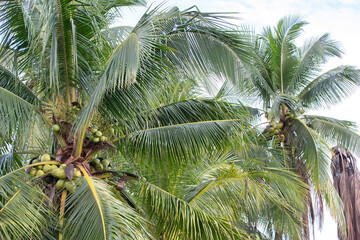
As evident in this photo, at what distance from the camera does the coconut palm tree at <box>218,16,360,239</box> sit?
39.2ft

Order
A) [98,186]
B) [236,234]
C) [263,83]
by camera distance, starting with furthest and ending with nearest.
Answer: [263,83], [236,234], [98,186]

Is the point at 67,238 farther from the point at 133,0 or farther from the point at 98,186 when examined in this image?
the point at 133,0

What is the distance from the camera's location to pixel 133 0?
7.94m

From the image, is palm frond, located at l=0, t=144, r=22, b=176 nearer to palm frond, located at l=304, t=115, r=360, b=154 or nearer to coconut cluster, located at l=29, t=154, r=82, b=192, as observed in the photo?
coconut cluster, located at l=29, t=154, r=82, b=192

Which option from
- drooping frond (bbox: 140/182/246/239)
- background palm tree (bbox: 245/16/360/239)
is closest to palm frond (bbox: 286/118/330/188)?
background palm tree (bbox: 245/16/360/239)

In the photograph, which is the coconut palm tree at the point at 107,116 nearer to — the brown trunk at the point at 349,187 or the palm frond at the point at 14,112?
the palm frond at the point at 14,112

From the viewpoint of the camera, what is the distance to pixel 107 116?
643cm

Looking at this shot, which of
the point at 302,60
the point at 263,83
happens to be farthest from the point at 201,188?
the point at 302,60

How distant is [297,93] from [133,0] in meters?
6.98

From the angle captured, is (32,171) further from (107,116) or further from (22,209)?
(107,116)

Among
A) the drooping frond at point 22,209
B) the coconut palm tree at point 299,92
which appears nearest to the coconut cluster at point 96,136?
the drooping frond at point 22,209

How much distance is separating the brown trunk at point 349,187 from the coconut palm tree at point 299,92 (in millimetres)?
1396

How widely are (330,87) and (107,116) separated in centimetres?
849

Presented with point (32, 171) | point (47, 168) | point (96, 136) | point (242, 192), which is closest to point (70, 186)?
point (47, 168)
